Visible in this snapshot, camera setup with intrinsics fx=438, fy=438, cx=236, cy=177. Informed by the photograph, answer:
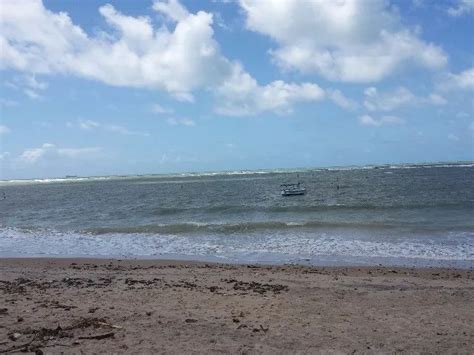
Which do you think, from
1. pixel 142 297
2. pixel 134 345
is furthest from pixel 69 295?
pixel 134 345

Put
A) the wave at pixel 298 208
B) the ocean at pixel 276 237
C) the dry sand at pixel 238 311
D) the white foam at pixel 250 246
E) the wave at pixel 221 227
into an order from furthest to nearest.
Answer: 1. the wave at pixel 298 208
2. the wave at pixel 221 227
3. the white foam at pixel 250 246
4. the ocean at pixel 276 237
5. the dry sand at pixel 238 311

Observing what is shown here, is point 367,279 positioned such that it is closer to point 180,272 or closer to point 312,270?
point 312,270

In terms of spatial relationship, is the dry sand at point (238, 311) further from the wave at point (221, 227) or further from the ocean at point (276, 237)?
the wave at point (221, 227)

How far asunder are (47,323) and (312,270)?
346 inches

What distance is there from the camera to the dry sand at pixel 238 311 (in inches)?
267

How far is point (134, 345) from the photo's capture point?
6656 millimetres

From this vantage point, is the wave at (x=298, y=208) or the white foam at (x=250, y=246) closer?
the white foam at (x=250, y=246)

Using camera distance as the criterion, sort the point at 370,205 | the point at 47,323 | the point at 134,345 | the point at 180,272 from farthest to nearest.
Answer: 1. the point at 370,205
2. the point at 180,272
3. the point at 47,323
4. the point at 134,345

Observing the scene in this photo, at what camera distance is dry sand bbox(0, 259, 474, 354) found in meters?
6.78

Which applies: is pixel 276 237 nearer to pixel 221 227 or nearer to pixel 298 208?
pixel 221 227

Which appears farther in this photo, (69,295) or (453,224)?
(453,224)

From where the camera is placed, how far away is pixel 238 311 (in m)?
8.66

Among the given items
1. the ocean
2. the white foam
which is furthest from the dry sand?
the white foam

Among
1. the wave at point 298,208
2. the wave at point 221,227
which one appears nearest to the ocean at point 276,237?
the wave at point 221,227
